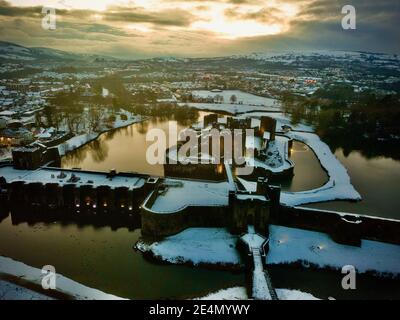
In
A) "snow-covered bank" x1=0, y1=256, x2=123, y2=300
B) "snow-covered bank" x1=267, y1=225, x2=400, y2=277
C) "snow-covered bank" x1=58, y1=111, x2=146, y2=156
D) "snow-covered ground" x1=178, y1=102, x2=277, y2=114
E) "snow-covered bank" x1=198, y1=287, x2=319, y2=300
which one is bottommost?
"snow-covered bank" x1=198, y1=287, x2=319, y2=300

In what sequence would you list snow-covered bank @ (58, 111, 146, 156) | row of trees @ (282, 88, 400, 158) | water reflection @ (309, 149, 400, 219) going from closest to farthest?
water reflection @ (309, 149, 400, 219) < snow-covered bank @ (58, 111, 146, 156) < row of trees @ (282, 88, 400, 158)

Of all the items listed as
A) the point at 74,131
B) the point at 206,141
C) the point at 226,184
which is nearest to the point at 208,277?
the point at 226,184

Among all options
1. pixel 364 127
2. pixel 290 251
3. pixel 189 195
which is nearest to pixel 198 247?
pixel 189 195

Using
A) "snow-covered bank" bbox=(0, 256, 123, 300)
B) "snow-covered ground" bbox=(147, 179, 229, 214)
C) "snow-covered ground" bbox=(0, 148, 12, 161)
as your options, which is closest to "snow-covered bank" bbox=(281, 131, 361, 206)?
"snow-covered ground" bbox=(147, 179, 229, 214)

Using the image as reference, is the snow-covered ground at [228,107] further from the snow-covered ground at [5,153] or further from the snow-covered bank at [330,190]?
the snow-covered ground at [5,153]

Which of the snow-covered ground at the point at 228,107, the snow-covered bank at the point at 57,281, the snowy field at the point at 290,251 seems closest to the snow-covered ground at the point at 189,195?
the snowy field at the point at 290,251

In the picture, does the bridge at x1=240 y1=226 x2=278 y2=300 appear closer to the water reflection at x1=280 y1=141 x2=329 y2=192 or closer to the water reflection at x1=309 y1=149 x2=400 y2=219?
the water reflection at x1=309 y1=149 x2=400 y2=219
